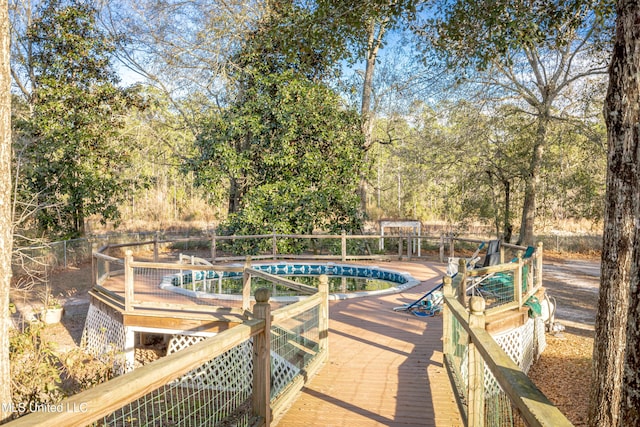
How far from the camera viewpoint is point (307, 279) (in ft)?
52.0

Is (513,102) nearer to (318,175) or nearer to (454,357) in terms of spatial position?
(318,175)

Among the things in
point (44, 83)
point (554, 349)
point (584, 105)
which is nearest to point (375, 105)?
point (584, 105)

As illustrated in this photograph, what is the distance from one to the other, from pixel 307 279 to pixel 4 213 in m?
11.4

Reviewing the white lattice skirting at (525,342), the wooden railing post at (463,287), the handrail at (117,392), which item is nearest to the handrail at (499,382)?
the wooden railing post at (463,287)

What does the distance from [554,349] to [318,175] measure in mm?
10751

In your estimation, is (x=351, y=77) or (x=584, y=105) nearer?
(x=584, y=105)

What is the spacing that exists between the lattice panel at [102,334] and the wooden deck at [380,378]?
12.8 ft

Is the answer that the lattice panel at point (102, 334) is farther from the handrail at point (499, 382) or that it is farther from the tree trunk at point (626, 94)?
the tree trunk at point (626, 94)

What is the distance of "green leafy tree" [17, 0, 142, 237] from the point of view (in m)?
18.4

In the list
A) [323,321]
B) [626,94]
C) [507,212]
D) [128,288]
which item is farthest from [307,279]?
[626,94]

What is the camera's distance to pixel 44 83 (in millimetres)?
18453

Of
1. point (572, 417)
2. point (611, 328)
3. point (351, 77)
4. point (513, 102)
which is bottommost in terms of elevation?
point (572, 417)

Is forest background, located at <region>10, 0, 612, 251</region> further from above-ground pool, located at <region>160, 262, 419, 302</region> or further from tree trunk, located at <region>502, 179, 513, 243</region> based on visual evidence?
above-ground pool, located at <region>160, 262, 419, 302</region>

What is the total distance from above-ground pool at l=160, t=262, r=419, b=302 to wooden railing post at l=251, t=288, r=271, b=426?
7.25 meters
